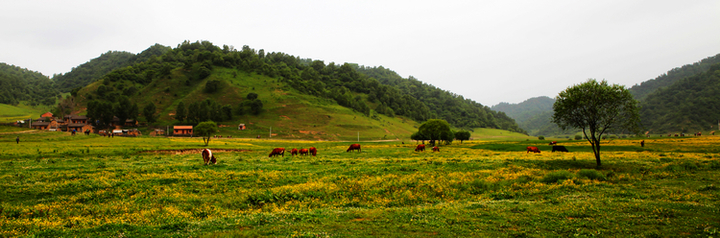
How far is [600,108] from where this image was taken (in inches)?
949

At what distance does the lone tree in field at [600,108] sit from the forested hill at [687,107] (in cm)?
17132

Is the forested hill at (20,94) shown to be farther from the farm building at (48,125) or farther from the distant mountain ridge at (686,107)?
the distant mountain ridge at (686,107)

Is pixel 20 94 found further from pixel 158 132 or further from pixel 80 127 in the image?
pixel 158 132

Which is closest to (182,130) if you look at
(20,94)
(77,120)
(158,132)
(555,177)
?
(158,132)

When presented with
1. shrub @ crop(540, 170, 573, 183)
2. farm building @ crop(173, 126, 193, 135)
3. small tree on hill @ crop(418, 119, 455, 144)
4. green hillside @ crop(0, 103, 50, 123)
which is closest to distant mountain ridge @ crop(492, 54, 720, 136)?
small tree on hill @ crop(418, 119, 455, 144)

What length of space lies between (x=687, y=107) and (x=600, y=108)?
7628 inches

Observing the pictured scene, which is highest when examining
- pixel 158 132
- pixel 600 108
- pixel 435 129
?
pixel 600 108

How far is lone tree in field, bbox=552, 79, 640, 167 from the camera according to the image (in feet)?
77.4

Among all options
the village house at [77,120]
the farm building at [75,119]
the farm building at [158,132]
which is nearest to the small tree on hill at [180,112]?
the farm building at [158,132]

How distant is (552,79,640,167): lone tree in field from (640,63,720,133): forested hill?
6745 inches

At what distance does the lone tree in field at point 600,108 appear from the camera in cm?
2358

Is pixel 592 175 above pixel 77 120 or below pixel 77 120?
below

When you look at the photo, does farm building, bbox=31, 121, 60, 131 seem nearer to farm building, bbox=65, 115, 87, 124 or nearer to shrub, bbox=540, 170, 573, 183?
farm building, bbox=65, 115, 87, 124

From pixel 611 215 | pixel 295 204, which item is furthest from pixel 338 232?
pixel 611 215
